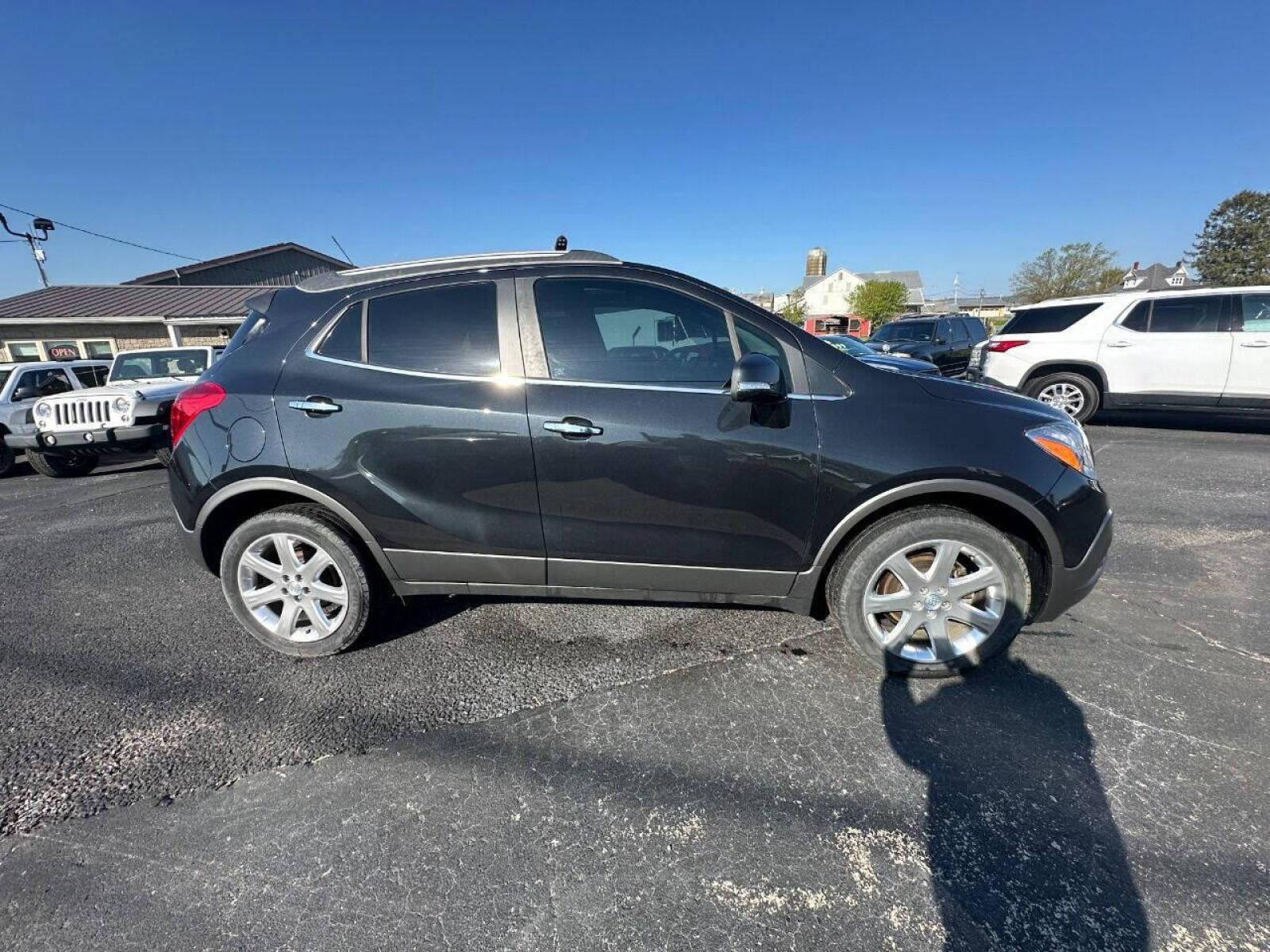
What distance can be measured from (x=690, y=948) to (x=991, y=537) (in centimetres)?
192

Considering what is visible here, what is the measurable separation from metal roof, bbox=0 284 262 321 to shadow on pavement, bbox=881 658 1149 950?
23.6 m

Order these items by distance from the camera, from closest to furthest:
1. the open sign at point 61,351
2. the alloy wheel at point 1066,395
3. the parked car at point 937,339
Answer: the alloy wheel at point 1066,395
the parked car at point 937,339
the open sign at point 61,351

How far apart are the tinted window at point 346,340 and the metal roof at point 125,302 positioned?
21177mm

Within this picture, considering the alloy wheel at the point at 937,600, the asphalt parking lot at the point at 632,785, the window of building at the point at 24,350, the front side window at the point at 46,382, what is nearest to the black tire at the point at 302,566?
the asphalt parking lot at the point at 632,785

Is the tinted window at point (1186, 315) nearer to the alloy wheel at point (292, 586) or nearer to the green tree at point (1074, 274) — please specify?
the alloy wheel at point (292, 586)

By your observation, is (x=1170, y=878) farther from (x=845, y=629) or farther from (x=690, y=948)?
(x=690, y=948)

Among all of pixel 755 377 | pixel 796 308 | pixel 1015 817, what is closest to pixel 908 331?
pixel 755 377

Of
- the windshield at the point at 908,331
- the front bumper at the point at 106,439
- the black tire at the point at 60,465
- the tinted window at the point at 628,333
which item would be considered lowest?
the black tire at the point at 60,465

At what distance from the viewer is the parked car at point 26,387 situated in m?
6.96

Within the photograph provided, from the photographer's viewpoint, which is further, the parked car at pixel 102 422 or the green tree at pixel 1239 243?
the green tree at pixel 1239 243

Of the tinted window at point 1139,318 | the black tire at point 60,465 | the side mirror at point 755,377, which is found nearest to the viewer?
the side mirror at point 755,377

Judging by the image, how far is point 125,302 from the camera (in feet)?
65.3

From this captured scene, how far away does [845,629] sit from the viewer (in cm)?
242

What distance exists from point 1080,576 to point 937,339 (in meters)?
13.1
